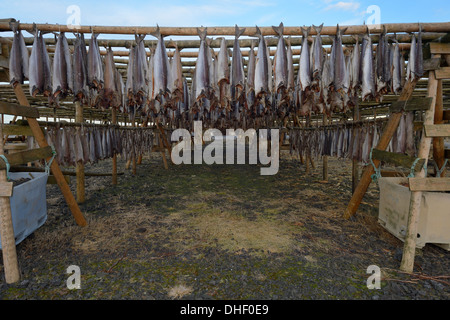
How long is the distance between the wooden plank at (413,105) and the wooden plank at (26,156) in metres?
5.49

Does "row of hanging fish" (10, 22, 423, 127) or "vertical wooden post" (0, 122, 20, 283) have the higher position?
"row of hanging fish" (10, 22, 423, 127)

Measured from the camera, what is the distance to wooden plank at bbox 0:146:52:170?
3.01 metres

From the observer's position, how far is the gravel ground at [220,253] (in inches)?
109

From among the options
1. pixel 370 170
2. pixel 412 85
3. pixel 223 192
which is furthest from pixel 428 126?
pixel 223 192

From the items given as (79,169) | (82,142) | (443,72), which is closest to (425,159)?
(443,72)

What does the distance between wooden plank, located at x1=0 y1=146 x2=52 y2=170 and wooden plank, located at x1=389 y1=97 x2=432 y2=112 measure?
18.0ft

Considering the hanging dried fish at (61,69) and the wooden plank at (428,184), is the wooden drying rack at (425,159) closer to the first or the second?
the wooden plank at (428,184)

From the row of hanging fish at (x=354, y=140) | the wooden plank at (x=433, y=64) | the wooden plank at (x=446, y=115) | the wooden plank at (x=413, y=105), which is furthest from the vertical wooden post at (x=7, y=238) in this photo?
the wooden plank at (x=446, y=115)

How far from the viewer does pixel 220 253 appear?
3.65 m

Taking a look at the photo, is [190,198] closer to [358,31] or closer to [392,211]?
[392,211]

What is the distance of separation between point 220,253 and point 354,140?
4.36 meters

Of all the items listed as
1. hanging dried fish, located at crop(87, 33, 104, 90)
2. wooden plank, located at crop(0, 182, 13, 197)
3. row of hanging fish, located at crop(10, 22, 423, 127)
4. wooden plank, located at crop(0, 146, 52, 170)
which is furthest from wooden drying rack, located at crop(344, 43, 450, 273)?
wooden plank, located at crop(0, 146, 52, 170)

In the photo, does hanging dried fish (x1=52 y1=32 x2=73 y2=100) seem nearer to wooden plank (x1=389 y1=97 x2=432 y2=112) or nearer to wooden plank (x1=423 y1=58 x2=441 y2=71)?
wooden plank (x1=389 y1=97 x2=432 y2=112)

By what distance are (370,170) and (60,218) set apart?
639 centimetres
